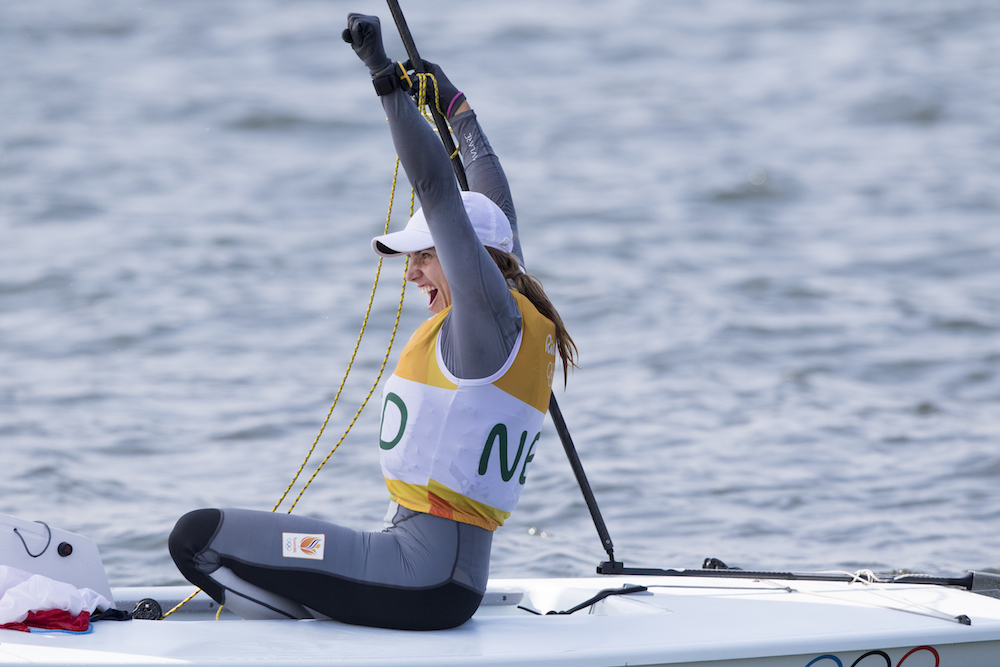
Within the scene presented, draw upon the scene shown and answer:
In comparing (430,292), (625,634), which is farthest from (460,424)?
(625,634)

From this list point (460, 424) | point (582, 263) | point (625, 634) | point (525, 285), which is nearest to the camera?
point (460, 424)

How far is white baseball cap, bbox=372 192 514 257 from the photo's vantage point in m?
2.18

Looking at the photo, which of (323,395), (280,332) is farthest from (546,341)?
(280,332)

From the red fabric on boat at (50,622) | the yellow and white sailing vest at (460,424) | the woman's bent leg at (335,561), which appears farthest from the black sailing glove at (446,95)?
the red fabric on boat at (50,622)

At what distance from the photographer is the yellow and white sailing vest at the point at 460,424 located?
83.6 inches

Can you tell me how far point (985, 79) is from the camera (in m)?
13.1

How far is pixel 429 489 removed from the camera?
7.11ft

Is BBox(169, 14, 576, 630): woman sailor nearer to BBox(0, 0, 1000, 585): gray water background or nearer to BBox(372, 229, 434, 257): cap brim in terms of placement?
BBox(372, 229, 434, 257): cap brim

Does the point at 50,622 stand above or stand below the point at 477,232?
below

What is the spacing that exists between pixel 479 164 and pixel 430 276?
47 centimetres

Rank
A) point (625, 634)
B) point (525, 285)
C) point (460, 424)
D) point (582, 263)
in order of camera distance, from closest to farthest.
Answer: point (460, 424) < point (525, 285) < point (625, 634) < point (582, 263)

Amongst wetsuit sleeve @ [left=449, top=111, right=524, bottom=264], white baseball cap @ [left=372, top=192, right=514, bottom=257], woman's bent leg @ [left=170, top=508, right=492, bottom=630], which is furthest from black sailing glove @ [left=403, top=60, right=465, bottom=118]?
woman's bent leg @ [left=170, top=508, right=492, bottom=630]

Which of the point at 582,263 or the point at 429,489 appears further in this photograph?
the point at 582,263

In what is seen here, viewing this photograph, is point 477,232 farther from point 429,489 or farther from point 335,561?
point 335,561
